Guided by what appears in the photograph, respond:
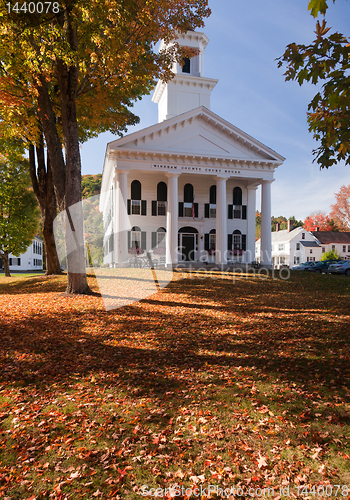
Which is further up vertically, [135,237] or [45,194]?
[45,194]

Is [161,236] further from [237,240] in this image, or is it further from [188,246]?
[237,240]

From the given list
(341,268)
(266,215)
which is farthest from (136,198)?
(341,268)

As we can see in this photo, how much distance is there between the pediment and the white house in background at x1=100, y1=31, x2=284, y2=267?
70mm

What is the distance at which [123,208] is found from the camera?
890 inches

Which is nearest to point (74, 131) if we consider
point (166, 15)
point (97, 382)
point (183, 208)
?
point (166, 15)

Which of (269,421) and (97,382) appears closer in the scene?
(269,421)

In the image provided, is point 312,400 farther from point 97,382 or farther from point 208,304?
point 208,304

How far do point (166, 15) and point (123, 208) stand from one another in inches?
522

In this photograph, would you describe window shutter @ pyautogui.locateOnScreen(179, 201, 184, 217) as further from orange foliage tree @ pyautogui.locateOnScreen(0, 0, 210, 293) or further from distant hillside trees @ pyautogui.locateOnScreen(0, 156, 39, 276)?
orange foliage tree @ pyautogui.locateOnScreen(0, 0, 210, 293)

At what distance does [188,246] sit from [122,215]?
6627 millimetres

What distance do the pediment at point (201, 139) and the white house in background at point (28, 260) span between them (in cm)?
3940

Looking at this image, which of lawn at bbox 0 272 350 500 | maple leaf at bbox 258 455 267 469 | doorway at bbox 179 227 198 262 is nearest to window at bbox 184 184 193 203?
doorway at bbox 179 227 198 262

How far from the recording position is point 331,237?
5884cm

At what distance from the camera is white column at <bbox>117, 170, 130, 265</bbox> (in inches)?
870
